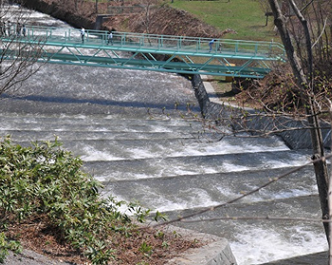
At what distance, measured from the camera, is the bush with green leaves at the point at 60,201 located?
7031mm

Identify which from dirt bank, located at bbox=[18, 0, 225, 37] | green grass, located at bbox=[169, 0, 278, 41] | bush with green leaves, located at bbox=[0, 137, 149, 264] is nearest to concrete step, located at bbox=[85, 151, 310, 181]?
bush with green leaves, located at bbox=[0, 137, 149, 264]

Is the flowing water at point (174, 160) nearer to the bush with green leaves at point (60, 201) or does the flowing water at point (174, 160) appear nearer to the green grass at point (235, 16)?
the bush with green leaves at point (60, 201)

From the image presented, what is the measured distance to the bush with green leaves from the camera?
703 cm

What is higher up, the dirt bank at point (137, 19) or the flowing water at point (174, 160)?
the dirt bank at point (137, 19)

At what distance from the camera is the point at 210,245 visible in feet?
26.5

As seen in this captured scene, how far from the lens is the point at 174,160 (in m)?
15.3

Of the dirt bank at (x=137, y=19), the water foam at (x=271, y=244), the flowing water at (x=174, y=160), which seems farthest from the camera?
the dirt bank at (x=137, y=19)

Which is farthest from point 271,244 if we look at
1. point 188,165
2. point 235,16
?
point 235,16

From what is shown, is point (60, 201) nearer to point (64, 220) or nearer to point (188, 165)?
point (64, 220)

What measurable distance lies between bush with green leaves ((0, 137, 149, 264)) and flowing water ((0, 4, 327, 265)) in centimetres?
187

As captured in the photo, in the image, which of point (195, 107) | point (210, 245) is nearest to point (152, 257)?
point (210, 245)

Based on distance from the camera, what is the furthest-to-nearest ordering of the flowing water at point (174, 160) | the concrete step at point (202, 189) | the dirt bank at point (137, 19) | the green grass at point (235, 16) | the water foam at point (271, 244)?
1. the dirt bank at point (137, 19)
2. the green grass at point (235, 16)
3. the concrete step at point (202, 189)
4. the flowing water at point (174, 160)
5. the water foam at point (271, 244)

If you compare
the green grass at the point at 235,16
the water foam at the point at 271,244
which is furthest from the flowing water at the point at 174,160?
the green grass at the point at 235,16

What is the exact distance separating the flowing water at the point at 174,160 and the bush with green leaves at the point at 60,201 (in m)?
1.87
